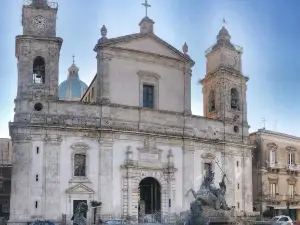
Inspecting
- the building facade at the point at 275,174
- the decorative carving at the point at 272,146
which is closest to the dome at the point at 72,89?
the building facade at the point at 275,174

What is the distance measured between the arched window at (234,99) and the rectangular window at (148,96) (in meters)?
7.70

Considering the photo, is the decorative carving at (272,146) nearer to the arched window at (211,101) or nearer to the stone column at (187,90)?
the arched window at (211,101)

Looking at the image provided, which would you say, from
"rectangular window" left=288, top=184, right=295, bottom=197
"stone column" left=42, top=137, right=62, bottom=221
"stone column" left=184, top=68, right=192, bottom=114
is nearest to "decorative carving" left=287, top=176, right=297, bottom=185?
"rectangular window" left=288, top=184, right=295, bottom=197

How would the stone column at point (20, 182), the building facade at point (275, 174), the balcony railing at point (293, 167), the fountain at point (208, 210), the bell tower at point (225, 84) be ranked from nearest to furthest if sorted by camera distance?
the fountain at point (208, 210) < the stone column at point (20, 182) < the bell tower at point (225, 84) < the building facade at point (275, 174) < the balcony railing at point (293, 167)

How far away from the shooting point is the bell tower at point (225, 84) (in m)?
43.6

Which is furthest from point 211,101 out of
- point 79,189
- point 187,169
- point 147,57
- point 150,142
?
point 79,189

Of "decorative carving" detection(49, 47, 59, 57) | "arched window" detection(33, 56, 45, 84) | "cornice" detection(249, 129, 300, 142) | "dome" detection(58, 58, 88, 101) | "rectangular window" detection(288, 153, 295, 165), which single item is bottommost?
"rectangular window" detection(288, 153, 295, 165)

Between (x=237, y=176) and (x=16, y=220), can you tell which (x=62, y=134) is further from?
(x=237, y=176)

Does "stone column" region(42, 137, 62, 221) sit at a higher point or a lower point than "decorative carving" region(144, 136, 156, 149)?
lower

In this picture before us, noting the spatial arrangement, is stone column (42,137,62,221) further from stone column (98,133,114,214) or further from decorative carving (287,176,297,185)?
decorative carving (287,176,297,185)

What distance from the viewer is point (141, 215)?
3762cm

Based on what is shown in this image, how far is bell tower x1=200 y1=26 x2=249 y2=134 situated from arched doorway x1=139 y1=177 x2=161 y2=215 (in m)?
8.12

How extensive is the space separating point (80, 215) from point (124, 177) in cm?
1267

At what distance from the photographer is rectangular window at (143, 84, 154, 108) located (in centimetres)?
4009
